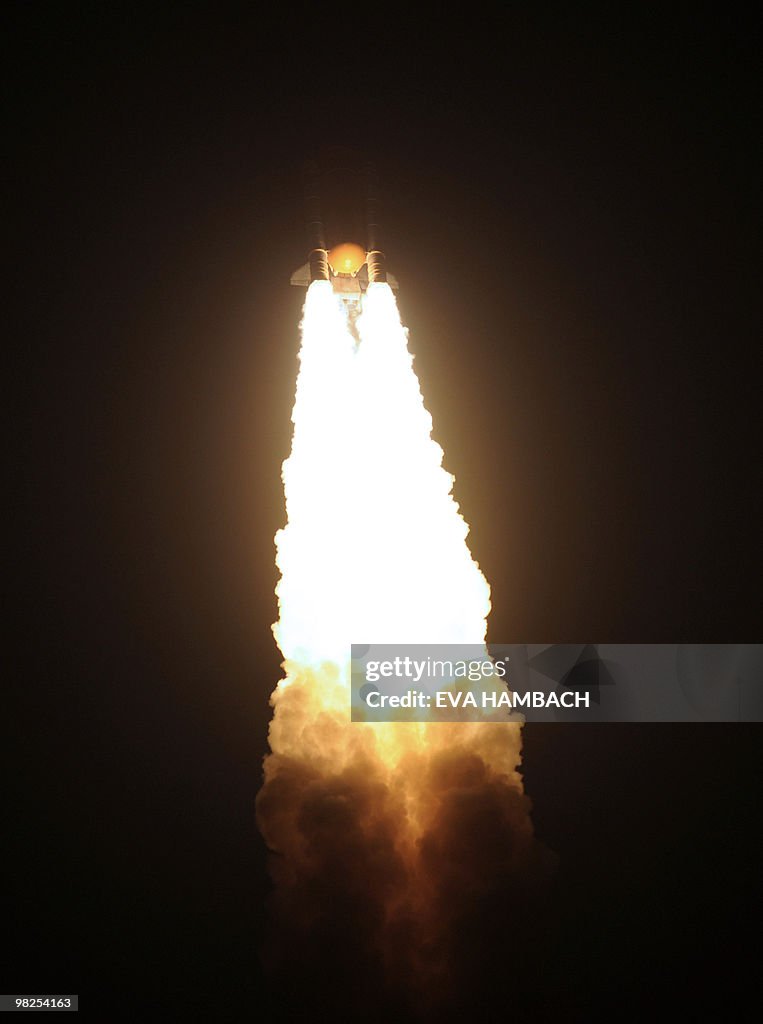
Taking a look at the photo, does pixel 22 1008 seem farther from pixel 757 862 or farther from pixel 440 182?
pixel 440 182

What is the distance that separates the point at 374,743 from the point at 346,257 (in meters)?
8.05

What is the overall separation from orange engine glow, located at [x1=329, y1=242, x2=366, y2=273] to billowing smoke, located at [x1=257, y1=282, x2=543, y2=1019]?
422 mm

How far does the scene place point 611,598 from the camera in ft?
61.4

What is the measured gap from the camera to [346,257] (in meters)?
15.1

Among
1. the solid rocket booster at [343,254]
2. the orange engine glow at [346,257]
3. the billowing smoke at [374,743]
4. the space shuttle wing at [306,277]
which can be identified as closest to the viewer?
the billowing smoke at [374,743]

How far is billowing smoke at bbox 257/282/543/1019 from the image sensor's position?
11.6m

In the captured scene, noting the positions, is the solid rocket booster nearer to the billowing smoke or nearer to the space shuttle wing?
the space shuttle wing

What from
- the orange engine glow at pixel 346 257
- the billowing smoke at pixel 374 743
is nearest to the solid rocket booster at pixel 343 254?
the orange engine glow at pixel 346 257

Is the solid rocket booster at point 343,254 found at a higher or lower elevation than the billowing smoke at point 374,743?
higher

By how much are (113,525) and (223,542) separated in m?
2.27

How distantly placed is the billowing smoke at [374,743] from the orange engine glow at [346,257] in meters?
0.42

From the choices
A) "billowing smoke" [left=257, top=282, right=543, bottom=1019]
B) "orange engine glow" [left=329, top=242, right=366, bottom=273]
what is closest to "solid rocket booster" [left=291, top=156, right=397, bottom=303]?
"orange engine glow" [left=329, top=242, right=366, bottom=273]

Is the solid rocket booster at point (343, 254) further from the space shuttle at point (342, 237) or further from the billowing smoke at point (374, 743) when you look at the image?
the billowing smoke at point (374, 743)

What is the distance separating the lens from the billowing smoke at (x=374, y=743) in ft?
38.0
